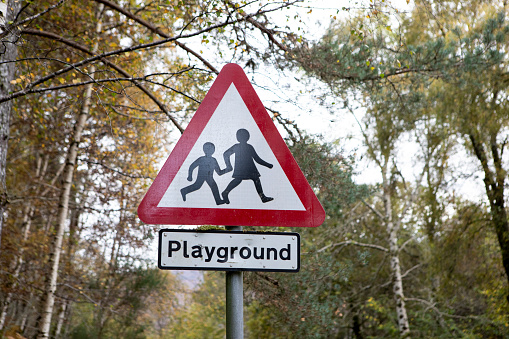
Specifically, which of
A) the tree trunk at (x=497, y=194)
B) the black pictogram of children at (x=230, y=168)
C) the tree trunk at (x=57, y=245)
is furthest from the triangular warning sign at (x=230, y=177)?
the tree trunk at (x=497, y=194)

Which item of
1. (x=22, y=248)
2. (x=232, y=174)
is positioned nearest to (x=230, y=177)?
(x=232, y=174)

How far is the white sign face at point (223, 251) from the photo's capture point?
188 centimetres

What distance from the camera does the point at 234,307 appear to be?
1809 millimetres

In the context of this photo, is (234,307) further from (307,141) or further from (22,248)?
(22,248)

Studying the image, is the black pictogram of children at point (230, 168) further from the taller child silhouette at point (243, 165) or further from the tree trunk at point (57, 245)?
the tree trunk at point (57, 245)

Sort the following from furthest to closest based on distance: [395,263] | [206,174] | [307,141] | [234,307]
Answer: [395,263]
[307,141]
[206,174]
[234,307]

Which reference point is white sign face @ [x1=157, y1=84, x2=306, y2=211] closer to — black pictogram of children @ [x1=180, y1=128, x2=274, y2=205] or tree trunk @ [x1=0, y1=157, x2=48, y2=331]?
black pictogram of children @ [x1=180, y1=128, x2=274, y2=205]

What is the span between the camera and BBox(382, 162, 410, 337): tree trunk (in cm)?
1387

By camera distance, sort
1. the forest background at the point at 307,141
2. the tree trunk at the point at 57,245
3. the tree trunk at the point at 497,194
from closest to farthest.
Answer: the forest background at the point at 307,141, the tree trunk at the point at 57,245, the tree trunk at the point at 497,194

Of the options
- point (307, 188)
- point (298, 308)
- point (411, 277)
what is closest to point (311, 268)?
point (298, 308)

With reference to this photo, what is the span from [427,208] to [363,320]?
291 inches

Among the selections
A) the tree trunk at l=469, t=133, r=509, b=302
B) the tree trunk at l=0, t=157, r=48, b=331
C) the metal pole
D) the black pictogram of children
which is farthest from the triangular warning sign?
the tree trunk at l=469, t=133, r=509, b=302

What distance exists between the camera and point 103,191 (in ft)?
32.3

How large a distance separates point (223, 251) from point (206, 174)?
1.11 ft
